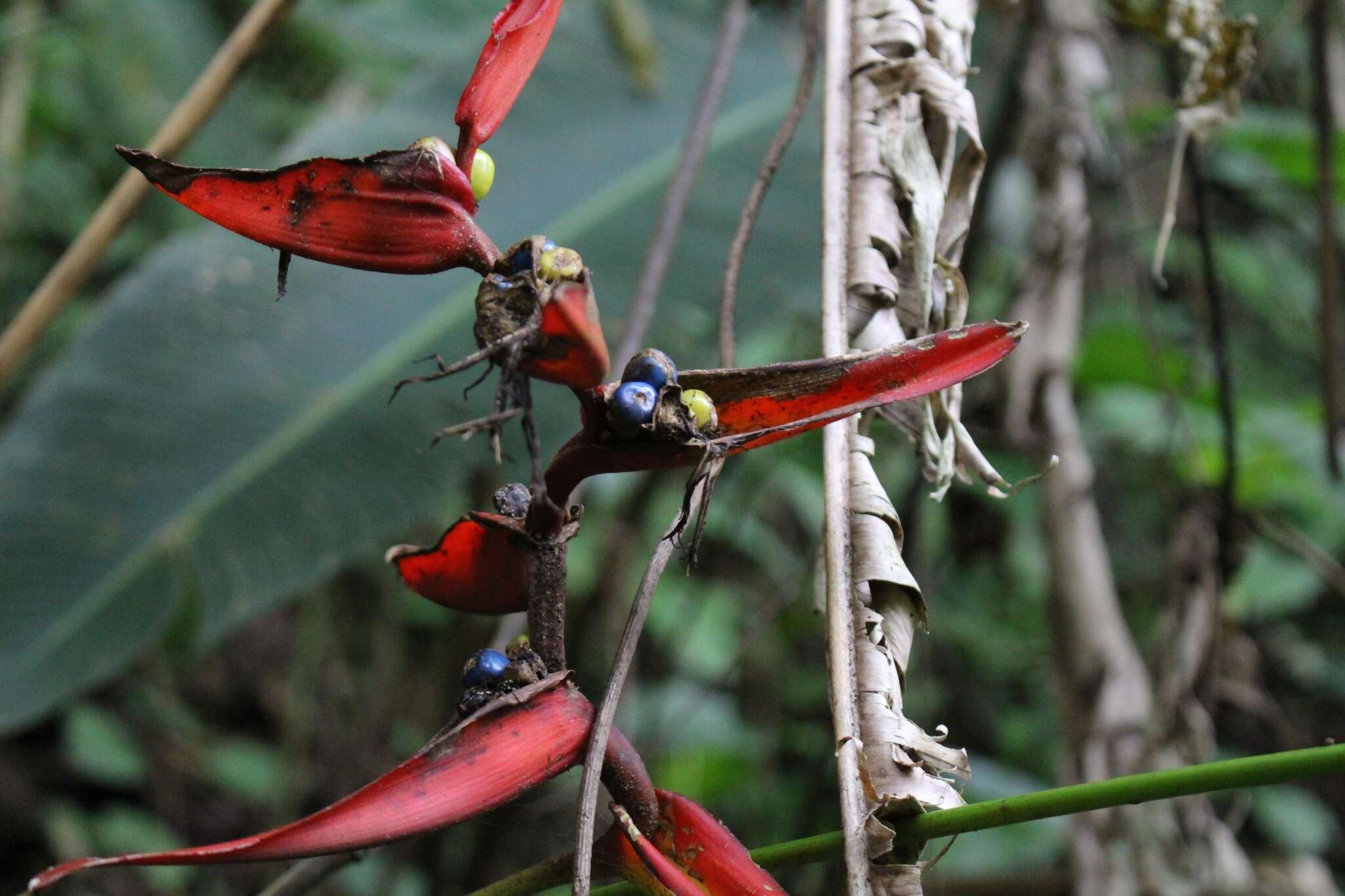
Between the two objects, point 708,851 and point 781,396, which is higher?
point 781,396

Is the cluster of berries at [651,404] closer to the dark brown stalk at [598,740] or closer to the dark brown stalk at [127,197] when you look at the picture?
the dark brown stalk at [598,740]

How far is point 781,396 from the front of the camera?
0.39 metres

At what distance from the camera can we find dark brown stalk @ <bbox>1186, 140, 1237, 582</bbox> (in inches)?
39.4

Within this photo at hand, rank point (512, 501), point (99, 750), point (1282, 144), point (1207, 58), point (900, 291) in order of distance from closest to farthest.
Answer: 1. point (512, 501)
2. point (900, 291)
3. point (1207, 58)
4. point (1282, 144)
5. point (99, 750)

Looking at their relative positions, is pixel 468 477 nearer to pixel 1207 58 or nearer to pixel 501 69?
pixel 1207 58

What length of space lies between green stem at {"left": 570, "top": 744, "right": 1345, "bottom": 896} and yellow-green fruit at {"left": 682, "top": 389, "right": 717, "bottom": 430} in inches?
6.4

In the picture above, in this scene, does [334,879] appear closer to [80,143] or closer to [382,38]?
[382,38]

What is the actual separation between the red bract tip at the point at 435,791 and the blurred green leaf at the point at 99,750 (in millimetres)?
2004

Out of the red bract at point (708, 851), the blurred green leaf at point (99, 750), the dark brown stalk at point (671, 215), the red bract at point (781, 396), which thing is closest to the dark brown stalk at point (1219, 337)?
the dark brown stalk at point (671, 215)

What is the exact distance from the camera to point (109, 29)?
6.72 feet

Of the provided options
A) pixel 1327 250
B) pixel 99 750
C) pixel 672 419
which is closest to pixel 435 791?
pixel 672 419

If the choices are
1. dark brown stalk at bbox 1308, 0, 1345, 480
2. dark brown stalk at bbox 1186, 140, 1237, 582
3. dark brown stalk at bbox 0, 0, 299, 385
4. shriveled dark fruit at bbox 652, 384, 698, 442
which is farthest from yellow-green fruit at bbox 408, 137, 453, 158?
dark brown stalk at bbox 1308, 0, 1345, 480

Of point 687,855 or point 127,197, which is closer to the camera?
point 687,855

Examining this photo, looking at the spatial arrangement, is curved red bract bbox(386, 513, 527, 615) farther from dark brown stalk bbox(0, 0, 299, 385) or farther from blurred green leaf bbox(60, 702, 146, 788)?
blurred green leaf bbox(60, 702, 146, 788)
